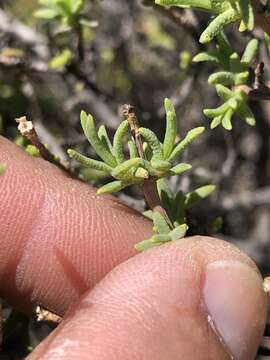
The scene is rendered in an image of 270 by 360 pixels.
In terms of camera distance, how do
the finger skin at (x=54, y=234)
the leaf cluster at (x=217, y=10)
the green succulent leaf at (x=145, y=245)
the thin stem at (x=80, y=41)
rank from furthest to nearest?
the thin stem at (x=80, y=41)
the finger skin at (x=54, y=234)
the green succulent leaf at (x=145, y=245)
the leaf cluster at (x=217, y=10)

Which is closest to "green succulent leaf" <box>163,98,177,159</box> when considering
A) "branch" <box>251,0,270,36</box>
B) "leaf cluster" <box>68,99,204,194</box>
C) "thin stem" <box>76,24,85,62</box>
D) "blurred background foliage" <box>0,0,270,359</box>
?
"leaf cluster" <box>68,99,204,194</box>

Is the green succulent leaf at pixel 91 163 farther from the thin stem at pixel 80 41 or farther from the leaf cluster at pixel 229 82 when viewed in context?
the thin stem at pixel 80 41

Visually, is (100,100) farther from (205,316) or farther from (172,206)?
(205,316)

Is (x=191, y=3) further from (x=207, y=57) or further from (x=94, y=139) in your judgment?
(x=94, y=139)

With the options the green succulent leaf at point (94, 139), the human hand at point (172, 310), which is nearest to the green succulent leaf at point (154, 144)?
the green succulent leaf at point (94, 139)

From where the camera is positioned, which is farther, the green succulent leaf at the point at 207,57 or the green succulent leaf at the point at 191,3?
the green succulent leaf at the point at 207,57

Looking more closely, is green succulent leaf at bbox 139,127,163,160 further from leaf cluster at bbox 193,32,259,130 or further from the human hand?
the human hand

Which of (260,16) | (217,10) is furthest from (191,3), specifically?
(260,16)
